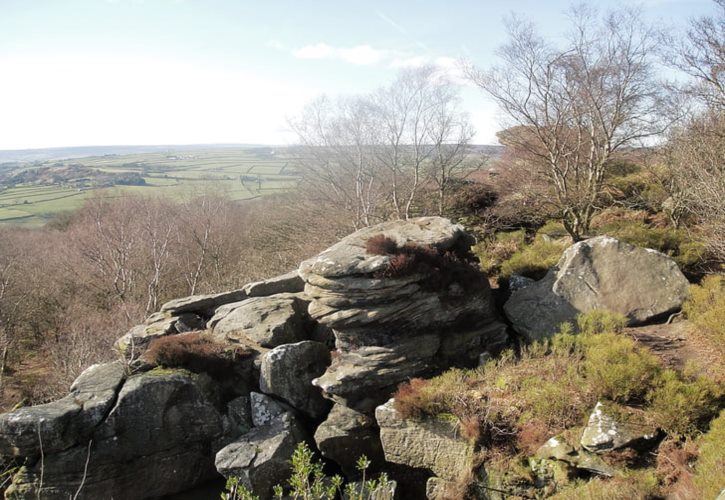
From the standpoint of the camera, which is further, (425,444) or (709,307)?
(709,307)

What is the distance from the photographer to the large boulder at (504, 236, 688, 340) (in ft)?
35.7

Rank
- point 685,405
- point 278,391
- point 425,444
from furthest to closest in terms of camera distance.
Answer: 1. point 278,391
2. point 425,444
3. point 685,405

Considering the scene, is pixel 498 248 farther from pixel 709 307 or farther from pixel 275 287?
pixel 275 287

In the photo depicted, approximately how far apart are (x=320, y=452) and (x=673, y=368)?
26.5 feet

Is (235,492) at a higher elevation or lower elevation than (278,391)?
higher

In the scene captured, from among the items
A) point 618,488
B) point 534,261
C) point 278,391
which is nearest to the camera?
point 618,488

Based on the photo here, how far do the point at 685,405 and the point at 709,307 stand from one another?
12.6 feet

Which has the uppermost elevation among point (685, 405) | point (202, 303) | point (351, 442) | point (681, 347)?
point (681, 347)

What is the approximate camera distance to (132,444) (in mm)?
10602

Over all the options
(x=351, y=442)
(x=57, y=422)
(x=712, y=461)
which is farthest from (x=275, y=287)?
(x=712, y=461)

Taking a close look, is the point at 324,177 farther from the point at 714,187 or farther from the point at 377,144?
the point at 714,187

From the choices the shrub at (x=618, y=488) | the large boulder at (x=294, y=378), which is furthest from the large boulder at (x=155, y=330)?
the shrub at (x=618, y=488)

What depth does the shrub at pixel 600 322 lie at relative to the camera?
10086 millimetres

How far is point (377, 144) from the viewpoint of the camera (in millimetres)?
25641
